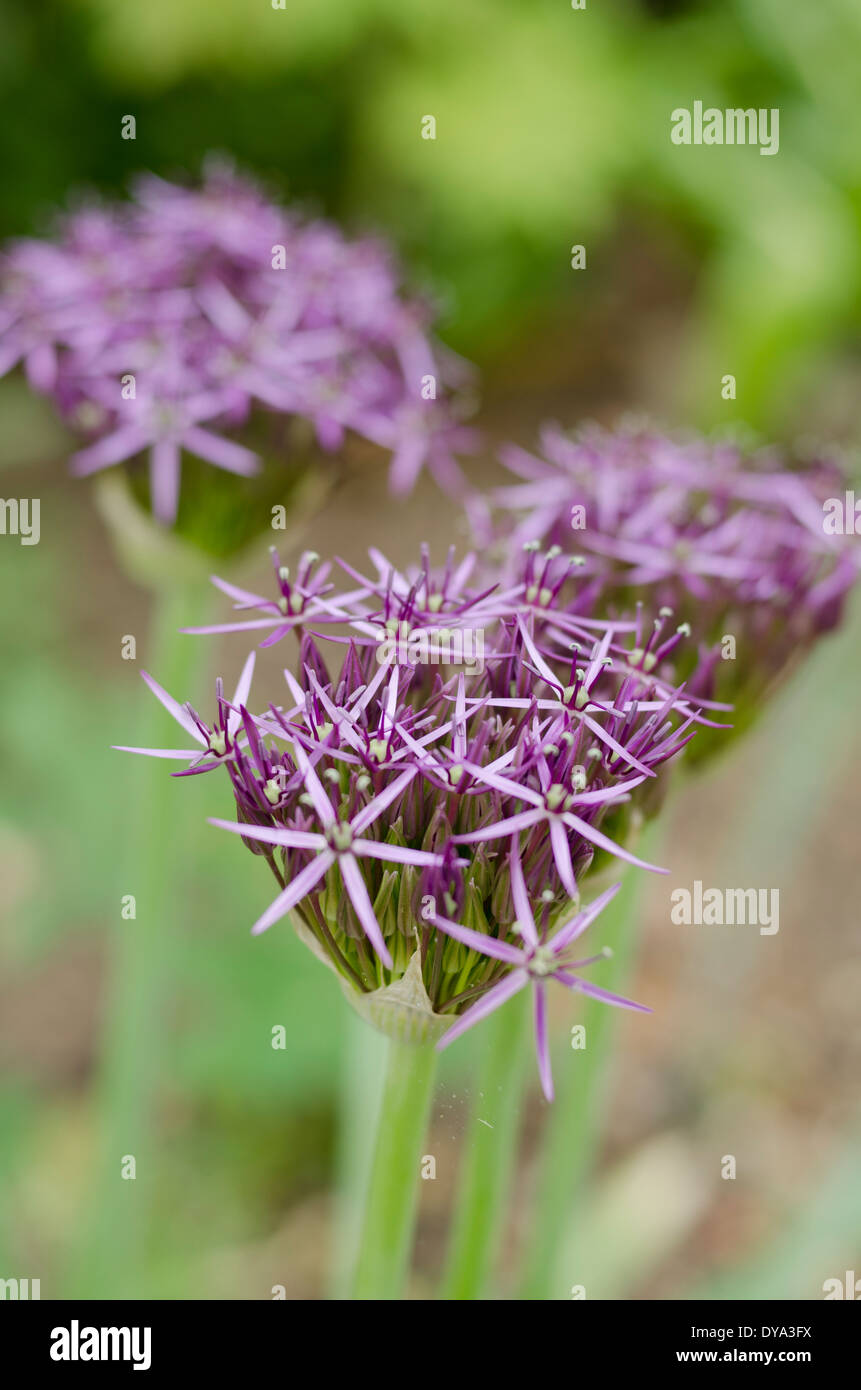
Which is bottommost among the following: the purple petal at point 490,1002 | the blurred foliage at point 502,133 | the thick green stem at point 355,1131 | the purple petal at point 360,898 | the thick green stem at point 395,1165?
the thick green stem at point 355,1131

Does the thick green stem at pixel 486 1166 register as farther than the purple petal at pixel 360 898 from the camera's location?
Yes

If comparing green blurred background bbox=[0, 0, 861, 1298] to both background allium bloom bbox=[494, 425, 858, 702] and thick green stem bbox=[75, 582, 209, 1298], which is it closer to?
thick green stem bbox=[75, 582, 209, 1298]

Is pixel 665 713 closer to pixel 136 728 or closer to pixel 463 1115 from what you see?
pixel 463 1115

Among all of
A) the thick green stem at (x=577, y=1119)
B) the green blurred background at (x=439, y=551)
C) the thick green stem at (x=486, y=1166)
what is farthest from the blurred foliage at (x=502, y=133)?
the thick green stem at (x=486, y=1166)

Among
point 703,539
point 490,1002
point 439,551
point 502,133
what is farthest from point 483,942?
point 502,133

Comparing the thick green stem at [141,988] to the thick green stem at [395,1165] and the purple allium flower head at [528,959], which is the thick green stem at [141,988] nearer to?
the thick green stem at [395,1165]

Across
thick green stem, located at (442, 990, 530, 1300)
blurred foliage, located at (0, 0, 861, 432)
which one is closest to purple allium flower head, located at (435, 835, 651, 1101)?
thick green stem, located at (442, 990, 530, 1300)

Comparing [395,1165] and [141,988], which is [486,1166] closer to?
[395,1165]
